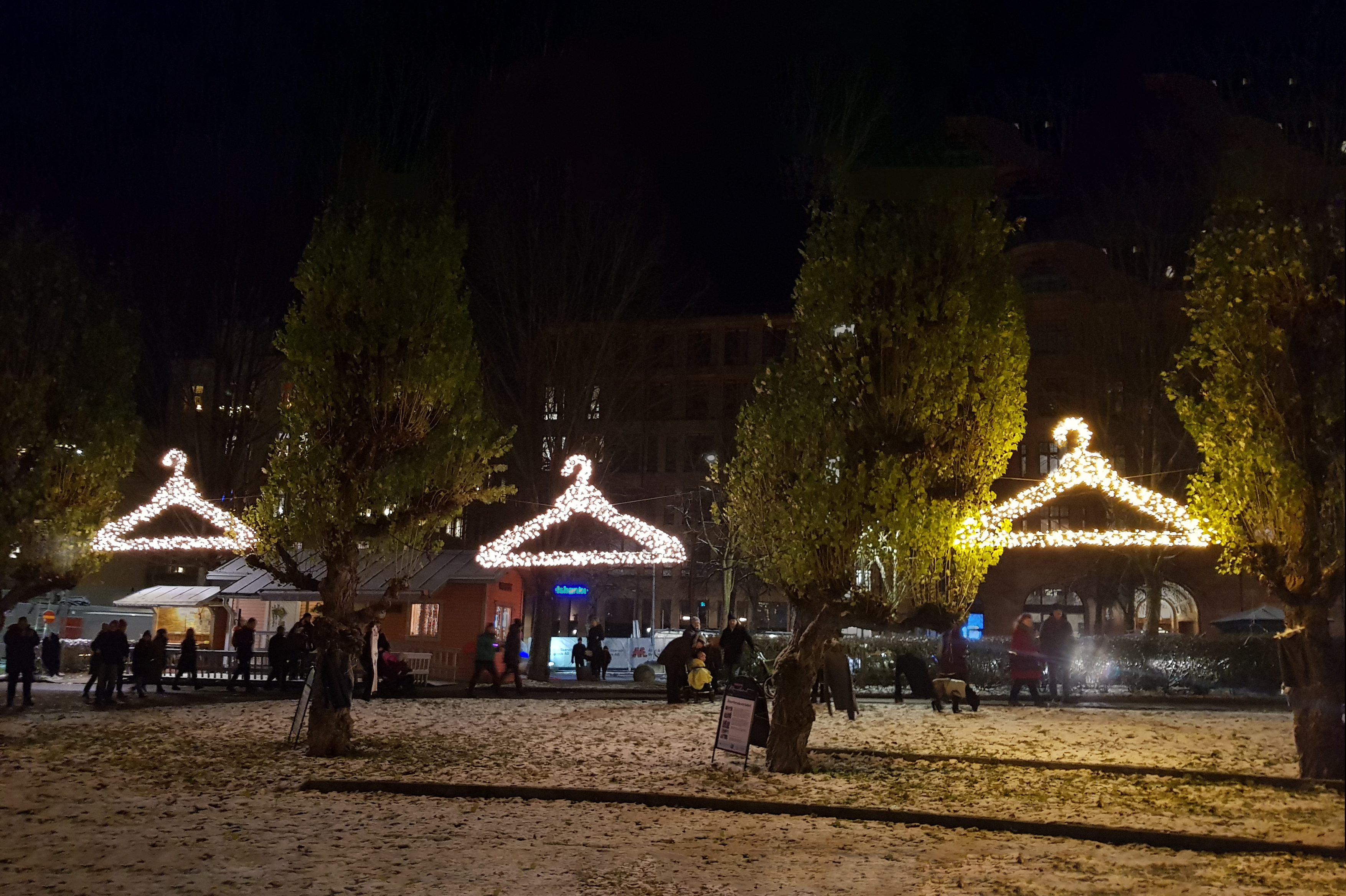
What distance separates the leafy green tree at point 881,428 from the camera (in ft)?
38.8

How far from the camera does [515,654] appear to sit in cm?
2402

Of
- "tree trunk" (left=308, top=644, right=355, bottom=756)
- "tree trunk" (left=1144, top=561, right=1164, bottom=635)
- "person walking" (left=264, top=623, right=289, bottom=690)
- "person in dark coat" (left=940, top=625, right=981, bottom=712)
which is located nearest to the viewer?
"tree trunk" (left=308, top=644, right=355, bottom=756)

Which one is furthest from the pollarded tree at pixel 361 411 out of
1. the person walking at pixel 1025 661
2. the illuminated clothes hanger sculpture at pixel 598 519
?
the person walking at pixel 1025 661

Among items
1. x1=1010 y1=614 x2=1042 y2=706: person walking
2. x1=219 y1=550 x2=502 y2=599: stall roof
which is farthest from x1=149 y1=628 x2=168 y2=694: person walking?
x1=1010 y1=614 x2=1042 y2=706: person walking

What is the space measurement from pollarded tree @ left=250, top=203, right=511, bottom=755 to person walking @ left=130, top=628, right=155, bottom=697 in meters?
9.41

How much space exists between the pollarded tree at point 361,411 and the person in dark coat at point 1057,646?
12.8m

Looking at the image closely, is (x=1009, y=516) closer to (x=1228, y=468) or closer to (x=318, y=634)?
(x=1228, y=468)

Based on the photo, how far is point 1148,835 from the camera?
27.9 ft

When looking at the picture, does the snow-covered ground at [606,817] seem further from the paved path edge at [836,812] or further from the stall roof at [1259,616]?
the stall roof at [1259,616]

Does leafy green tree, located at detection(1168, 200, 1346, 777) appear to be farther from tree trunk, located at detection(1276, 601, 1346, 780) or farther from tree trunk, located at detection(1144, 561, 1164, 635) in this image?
tree trunk, located at detection(1144, 561, 1164, 635)

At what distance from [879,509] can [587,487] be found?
11.2 metres

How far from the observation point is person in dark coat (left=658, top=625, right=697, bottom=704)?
21.3 meters

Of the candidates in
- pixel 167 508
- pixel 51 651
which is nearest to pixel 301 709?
pixel 167 508

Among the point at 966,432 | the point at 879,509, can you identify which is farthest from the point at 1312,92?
the point at 879,509
